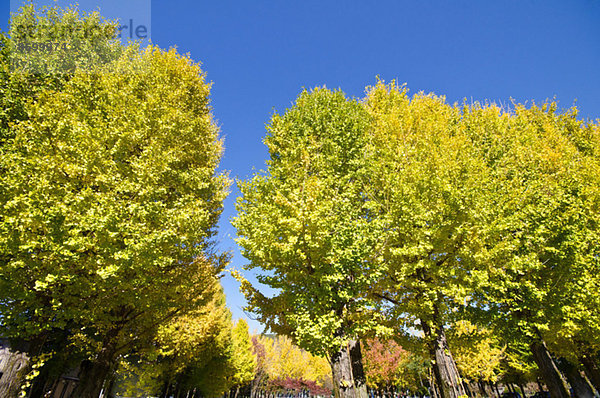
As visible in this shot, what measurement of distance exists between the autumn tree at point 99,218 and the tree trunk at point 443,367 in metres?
7.90

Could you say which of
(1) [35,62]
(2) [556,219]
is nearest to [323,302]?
(2) [556,219]

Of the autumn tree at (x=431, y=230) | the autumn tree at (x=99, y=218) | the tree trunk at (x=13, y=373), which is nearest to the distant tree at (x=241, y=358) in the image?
the autumn tree at (x=99, y=218)

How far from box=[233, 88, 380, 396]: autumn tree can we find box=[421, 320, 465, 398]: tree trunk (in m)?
2.21

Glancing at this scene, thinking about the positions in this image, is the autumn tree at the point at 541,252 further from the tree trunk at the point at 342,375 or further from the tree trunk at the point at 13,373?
the tree trunk at the point at 13,373

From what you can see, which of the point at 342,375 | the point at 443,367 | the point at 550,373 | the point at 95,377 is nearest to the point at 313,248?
the point at 342,375

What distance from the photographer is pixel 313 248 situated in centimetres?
738

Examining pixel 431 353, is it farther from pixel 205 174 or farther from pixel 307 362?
pixel 307 362

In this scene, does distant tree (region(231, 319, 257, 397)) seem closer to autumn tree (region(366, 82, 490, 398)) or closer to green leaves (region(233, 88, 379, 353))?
green leaves (region(233, 88, 379, 353))

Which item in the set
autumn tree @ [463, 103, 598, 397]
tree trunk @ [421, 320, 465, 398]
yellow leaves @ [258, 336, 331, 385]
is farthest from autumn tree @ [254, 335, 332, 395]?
tree trunk @ [421, 320, 465, 398]

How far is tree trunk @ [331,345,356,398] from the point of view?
655 centimetres

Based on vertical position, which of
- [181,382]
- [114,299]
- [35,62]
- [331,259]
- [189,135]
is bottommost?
[181,382]

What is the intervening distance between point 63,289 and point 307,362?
4634 centimetres

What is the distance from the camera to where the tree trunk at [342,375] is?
6.55 metres

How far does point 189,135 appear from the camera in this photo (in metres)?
Result: 10.2
